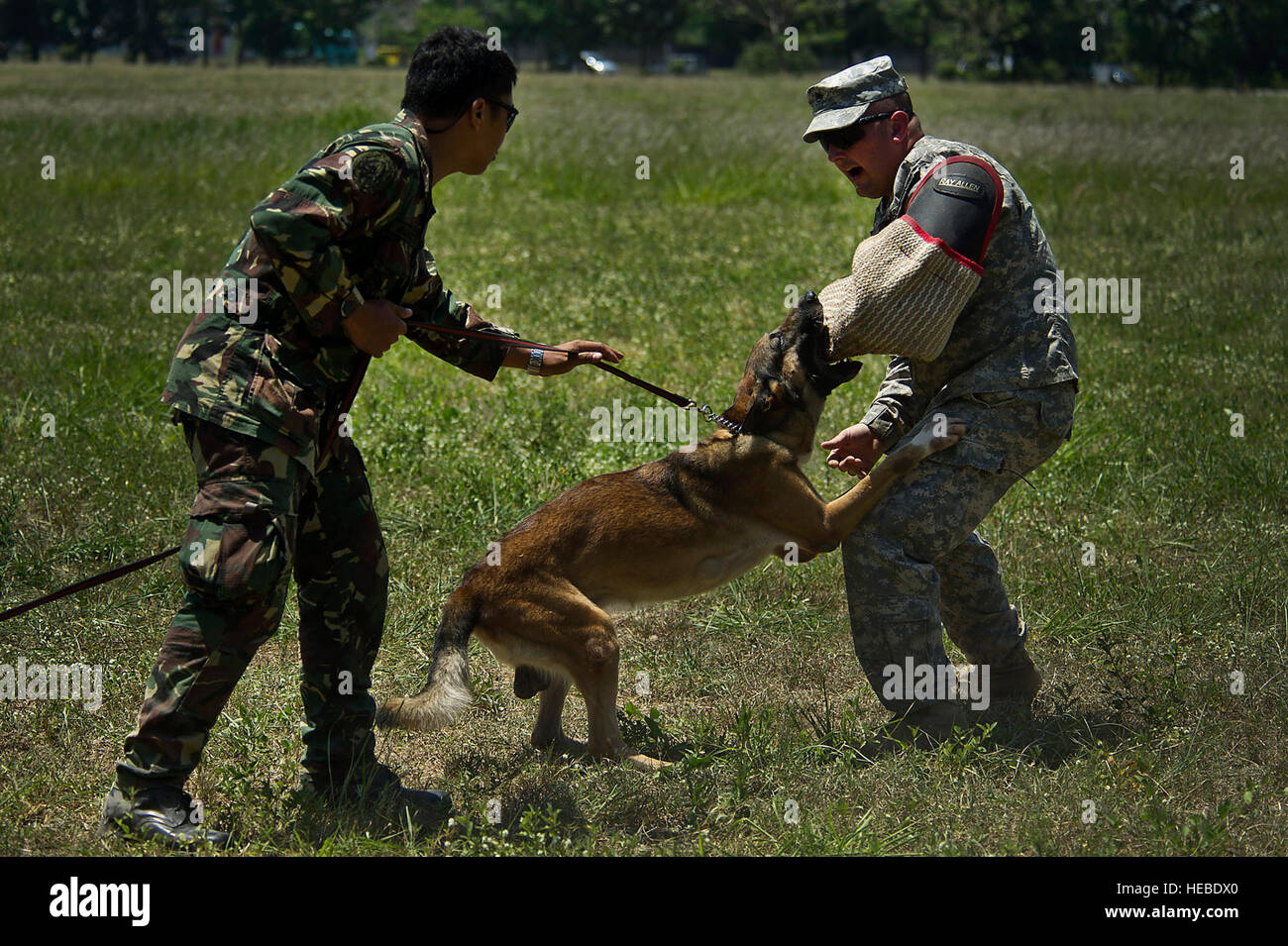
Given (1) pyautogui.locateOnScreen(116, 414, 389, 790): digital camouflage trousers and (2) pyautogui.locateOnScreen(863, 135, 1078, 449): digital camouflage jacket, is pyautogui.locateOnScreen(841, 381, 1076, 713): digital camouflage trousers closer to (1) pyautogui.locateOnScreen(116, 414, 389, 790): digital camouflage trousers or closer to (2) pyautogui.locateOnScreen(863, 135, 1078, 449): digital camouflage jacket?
(2) pyautogui.locateOnScreen(863, 135, 1078, 449): digital camouflage jacket

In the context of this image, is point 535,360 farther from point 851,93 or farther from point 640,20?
point 640,20

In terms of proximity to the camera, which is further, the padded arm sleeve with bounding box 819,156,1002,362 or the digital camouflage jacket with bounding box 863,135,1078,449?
the digital camouflage jacket with bounding box 863,135,1078,449

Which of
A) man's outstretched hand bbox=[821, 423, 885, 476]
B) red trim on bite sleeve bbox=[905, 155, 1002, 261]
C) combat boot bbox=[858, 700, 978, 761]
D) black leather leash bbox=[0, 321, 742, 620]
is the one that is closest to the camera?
black leather leash bbox=[0, 321, 742, 620]

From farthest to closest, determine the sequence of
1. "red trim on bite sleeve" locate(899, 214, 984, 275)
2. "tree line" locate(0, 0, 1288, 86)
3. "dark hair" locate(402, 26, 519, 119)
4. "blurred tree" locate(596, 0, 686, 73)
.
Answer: "blurred tree" locate(596, 0, 686, 73) → "tree line" locate(0, 0, 1288, 86) → "red trim on bite sleeve" locate(899, 214, 984, 275) → "dark hair" locate(402, 26, 519, 119)

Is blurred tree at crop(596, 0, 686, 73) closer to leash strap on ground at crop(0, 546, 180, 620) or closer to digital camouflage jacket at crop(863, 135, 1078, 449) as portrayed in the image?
digital camouflage jacket at crop(863, 135, 1078, 449)

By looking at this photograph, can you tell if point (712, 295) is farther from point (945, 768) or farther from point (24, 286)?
point (945, 768)

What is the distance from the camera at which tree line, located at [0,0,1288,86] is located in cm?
5597

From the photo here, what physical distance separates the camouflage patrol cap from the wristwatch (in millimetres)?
1209

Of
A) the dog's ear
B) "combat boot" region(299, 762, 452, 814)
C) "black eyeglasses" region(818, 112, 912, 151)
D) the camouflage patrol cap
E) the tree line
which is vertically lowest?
"combat boot" region(299, 762, 452, 814)

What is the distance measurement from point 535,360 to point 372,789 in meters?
1.63

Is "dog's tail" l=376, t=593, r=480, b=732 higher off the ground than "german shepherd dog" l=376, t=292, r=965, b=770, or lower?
lower

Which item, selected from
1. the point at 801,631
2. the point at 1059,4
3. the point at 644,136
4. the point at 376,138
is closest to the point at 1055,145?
the point at 644,136

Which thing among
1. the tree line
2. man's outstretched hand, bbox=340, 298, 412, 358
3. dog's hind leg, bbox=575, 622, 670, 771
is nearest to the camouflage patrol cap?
man's outstretched hand, bbox=340, 298, 412, 358

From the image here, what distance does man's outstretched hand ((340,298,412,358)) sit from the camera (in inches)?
135
